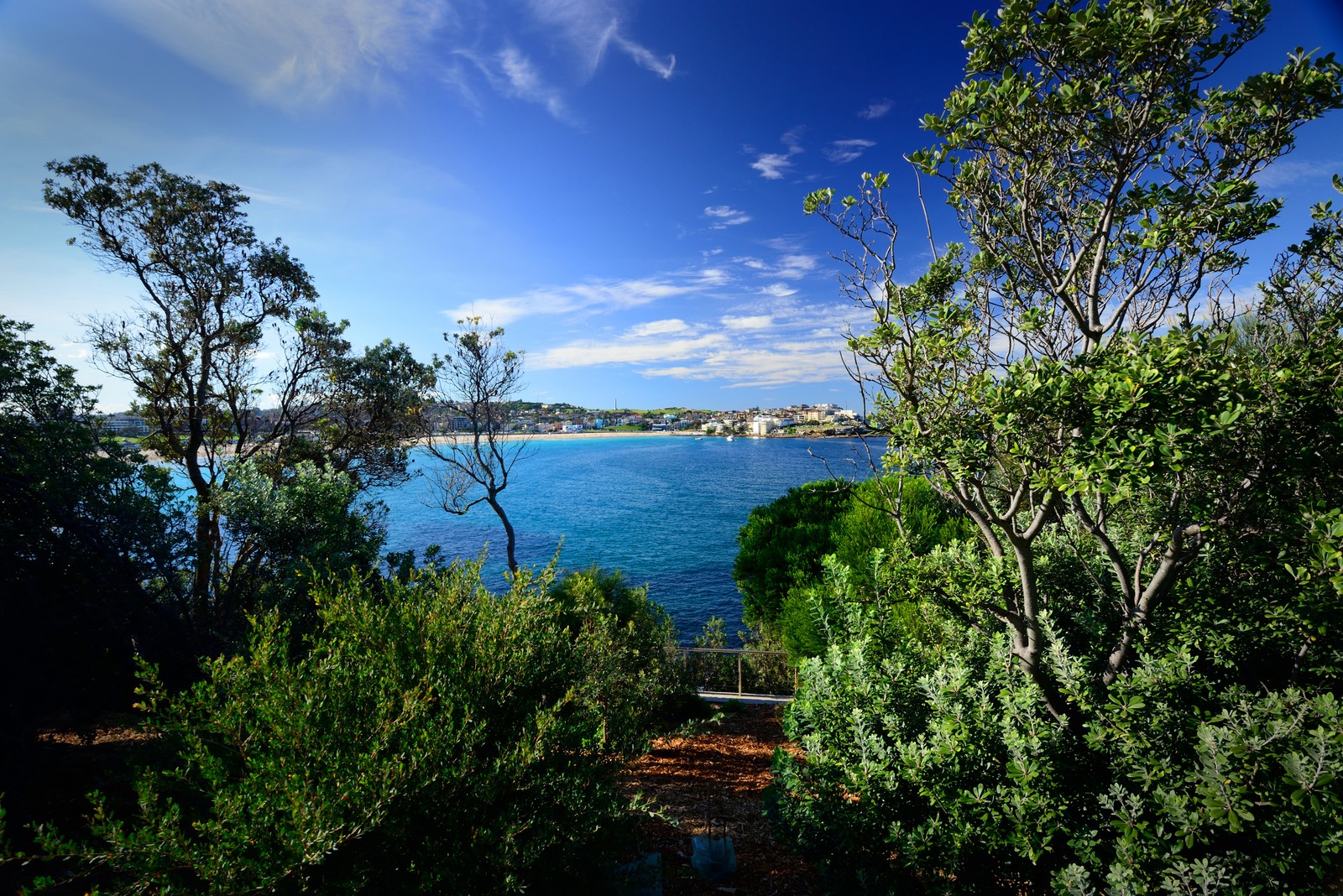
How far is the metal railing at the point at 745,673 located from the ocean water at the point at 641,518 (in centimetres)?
605

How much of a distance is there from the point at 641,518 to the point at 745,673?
36.1 meters

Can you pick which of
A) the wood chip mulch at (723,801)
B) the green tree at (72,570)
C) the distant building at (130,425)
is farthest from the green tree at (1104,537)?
the distant building at (130,425)

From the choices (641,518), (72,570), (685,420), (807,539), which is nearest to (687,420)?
(685,420)

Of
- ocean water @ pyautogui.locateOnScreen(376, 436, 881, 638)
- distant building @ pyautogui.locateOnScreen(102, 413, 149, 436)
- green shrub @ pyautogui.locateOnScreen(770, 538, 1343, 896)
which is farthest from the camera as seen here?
ocean water @ pyautogui.locateOnScreen(376, 436, 881, 638)

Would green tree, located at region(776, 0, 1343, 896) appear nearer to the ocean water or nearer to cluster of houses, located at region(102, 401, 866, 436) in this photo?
the ocean water

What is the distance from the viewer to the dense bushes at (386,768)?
2.74 meters

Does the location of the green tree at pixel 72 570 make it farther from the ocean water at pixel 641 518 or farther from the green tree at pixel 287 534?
the ocean water at pixel 641 518

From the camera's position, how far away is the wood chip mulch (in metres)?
5.01

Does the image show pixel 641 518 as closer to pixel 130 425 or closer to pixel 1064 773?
pixel 130 425

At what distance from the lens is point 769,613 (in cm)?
1759

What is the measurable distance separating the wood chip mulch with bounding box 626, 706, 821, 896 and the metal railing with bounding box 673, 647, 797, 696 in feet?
7.45

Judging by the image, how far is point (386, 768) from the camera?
116 inches

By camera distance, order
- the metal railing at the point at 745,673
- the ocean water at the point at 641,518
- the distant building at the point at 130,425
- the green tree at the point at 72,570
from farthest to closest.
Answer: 1. the ocean water at the point at 641,518
2. the metal railing at the point at 745,673
3. the distant building at the point at 130,425
4. the green tree at the point at 72,570

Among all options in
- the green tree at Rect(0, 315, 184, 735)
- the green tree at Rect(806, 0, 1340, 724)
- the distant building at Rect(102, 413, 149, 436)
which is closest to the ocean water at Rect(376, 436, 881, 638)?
the green tree at Rect(806, 0, 1340, 724)
